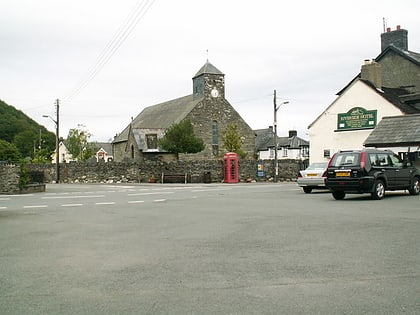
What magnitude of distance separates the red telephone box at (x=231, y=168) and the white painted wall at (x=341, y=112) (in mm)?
6592

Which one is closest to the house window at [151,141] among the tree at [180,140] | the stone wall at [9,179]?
the tree at [180,140]

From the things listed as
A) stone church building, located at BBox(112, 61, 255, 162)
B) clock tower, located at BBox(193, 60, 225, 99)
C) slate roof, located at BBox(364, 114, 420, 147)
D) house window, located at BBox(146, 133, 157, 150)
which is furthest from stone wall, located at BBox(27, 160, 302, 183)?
clock tower, located at BBox(193, 60, 225, 99)

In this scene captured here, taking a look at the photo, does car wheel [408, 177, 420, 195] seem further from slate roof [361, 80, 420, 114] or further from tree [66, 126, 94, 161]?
tree [66, 126, 94, 161]

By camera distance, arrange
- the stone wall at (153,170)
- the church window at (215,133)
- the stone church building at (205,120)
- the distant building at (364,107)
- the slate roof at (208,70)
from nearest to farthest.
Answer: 1. the distant building at (364,107)
2. the stone wall at (153,170)
3. the stone church building at (205,120)
4. the church window at (215,133)
5. the slate roof at (208,70)

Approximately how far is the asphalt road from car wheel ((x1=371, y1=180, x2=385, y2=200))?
4416 millimetres

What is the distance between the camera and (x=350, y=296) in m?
5.33

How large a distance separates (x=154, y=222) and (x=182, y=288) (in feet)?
21.9

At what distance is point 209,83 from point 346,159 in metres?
54.4

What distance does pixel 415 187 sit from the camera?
19344 millimetres

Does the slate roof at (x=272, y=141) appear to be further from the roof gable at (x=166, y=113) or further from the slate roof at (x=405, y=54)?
the slate roof at (x=405, y=54)

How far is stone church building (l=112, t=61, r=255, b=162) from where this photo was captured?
218 ft

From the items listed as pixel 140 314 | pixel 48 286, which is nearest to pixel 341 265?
pixel 140 314

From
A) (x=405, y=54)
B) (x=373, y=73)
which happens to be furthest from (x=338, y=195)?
(x=405, y=54)

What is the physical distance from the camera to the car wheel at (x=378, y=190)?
1725cm
